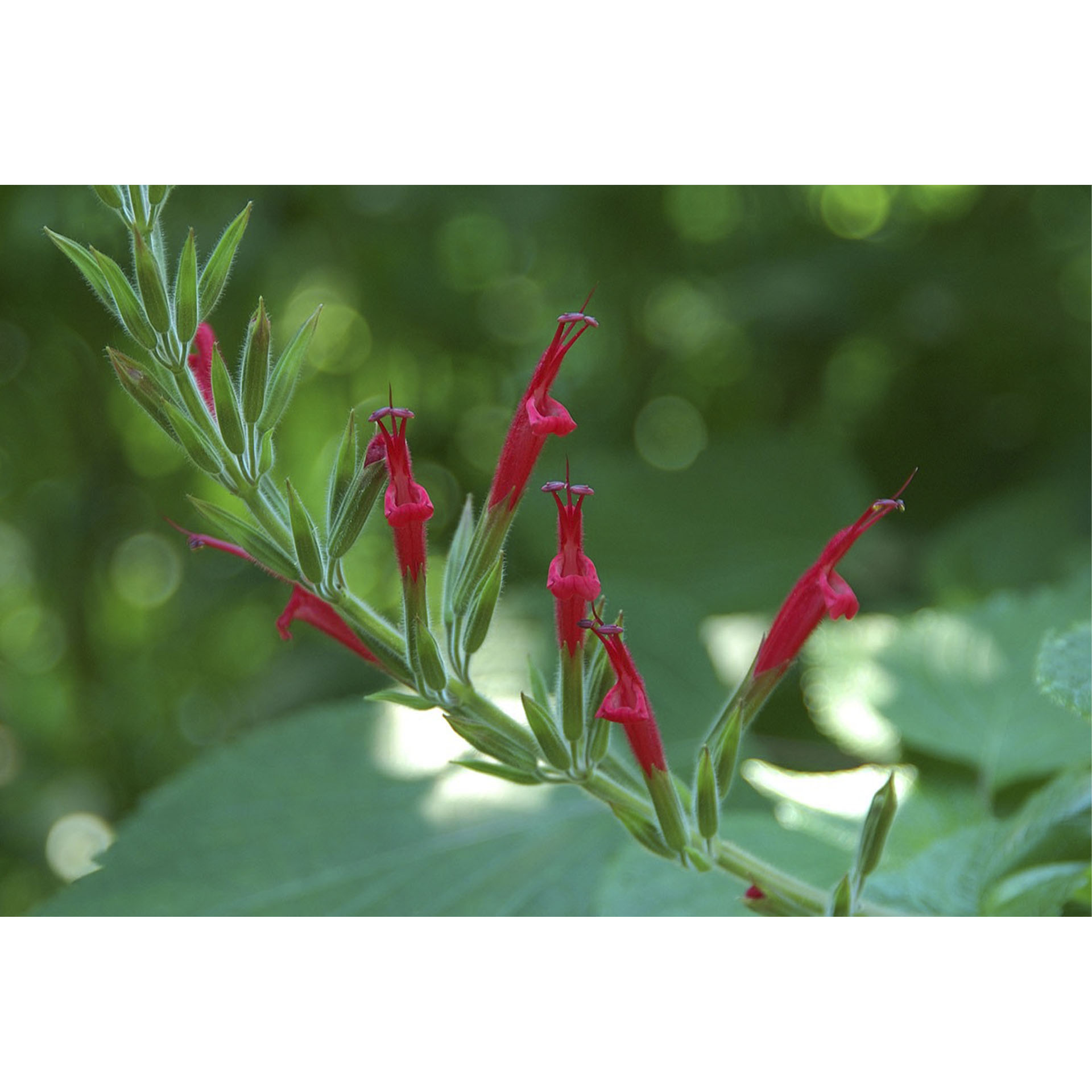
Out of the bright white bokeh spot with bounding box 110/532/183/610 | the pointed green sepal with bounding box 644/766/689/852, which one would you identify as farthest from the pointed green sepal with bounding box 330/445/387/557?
the bright white bokeh spot with bounding box 110/532/183/610

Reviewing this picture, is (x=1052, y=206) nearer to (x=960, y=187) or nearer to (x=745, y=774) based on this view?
(x=960, y=187)

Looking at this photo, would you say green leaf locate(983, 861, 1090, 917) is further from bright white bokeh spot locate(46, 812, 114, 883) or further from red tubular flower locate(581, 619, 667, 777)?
bright white bokeh spot locate(46, 812, 114, 883)

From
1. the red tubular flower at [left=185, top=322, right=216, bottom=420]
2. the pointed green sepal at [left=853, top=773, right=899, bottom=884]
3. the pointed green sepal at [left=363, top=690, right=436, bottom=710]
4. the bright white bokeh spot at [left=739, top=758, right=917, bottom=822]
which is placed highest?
the red tubular flower at [left=185, top=322, right=216, bottom=420]

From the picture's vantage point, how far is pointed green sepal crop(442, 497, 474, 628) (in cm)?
59

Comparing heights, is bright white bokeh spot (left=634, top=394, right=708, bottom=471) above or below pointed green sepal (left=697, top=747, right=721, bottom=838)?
above

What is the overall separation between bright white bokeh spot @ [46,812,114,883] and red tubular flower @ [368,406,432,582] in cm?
124

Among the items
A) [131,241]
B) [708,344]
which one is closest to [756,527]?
[708,344]

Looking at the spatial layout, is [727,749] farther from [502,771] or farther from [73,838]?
[73,838]

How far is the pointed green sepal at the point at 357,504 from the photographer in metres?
0.53

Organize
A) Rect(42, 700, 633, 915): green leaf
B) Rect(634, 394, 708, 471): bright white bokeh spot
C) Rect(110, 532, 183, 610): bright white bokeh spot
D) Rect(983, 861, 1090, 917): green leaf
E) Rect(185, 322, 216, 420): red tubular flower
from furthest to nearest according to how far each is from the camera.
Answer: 1. Rect(110, 532, 183, 610): bright white bokeh spot
2. Rect(634, 394, 708, 471): bright white bokeh spot
3. Rect(42, 700, 633, 915): green leaf
4. Rect(983, 861, 1090, 917): green leaf
5. Rect(185, 322, 216, 420): red tubular flower

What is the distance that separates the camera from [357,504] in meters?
0.53

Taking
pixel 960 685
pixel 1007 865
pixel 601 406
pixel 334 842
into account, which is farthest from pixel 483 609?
pixel 601 406

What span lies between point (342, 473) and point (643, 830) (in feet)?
0.79

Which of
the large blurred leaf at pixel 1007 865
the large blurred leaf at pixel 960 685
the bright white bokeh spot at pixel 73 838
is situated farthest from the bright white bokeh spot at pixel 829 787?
the bright white bokeh spot at pixel 73 838
